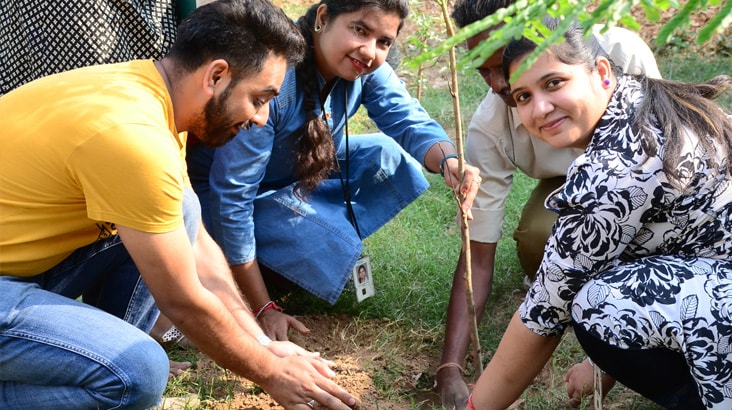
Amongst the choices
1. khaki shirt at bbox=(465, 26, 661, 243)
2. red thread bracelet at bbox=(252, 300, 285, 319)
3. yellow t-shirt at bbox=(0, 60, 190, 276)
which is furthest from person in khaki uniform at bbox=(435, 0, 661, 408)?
yellow t-shirt at bbox=(0, 60, 190, 276)

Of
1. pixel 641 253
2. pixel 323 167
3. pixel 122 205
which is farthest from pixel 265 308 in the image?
pixel 641 253

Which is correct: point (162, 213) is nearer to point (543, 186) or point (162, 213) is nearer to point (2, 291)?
point (2, 291)

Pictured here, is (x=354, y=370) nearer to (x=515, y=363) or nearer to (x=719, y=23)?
(x=515, y=363)

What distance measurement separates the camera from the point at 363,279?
11.1 ft

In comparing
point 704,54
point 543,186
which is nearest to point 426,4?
point 704,54

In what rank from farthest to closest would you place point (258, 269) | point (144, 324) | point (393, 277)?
1. point (393, 277)
2. point (258, 269)
3. point (144, 324)

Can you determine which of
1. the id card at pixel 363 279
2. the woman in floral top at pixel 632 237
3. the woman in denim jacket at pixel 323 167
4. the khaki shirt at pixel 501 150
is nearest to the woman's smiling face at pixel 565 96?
the woman in floral top at pixel 632 237

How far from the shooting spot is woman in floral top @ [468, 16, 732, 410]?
2.03 m

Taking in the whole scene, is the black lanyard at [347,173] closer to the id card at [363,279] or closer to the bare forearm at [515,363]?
the id card at [363,279]

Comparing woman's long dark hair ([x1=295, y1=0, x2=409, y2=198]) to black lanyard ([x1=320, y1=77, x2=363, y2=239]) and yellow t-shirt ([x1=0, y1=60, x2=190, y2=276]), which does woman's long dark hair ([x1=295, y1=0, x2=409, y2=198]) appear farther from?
yellow t-shirt ([x1=0, y1=60, x2=190, y2=276])

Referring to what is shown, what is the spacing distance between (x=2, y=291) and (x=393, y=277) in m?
1.78

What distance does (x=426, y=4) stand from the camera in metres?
7.76

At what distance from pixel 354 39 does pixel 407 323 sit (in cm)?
111

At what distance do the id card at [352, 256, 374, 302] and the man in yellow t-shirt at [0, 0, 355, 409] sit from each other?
0.86 m
